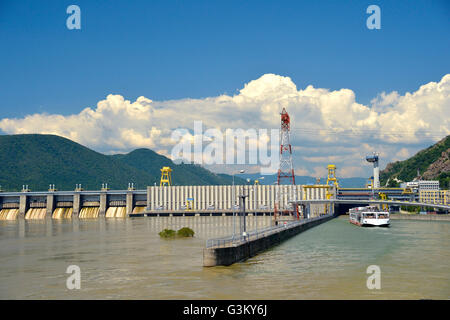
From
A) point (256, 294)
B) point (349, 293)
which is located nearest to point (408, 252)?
point (349, 293)

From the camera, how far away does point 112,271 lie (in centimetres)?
4891

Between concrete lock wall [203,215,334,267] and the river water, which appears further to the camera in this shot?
concrete lock wall [203,215,334,267]

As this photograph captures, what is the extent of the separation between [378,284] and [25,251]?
2183 inches

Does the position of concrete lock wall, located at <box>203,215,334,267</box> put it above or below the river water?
above

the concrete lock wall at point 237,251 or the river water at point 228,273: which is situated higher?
the concrete lock wall at point 237,251

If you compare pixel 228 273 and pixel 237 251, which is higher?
pixel 237 251

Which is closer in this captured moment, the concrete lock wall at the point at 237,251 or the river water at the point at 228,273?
the river water at the point at 228,273

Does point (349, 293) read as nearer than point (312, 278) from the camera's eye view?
Yes

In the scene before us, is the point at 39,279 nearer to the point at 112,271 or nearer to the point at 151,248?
the point at 112,271

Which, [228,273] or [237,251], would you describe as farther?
[237,251]
